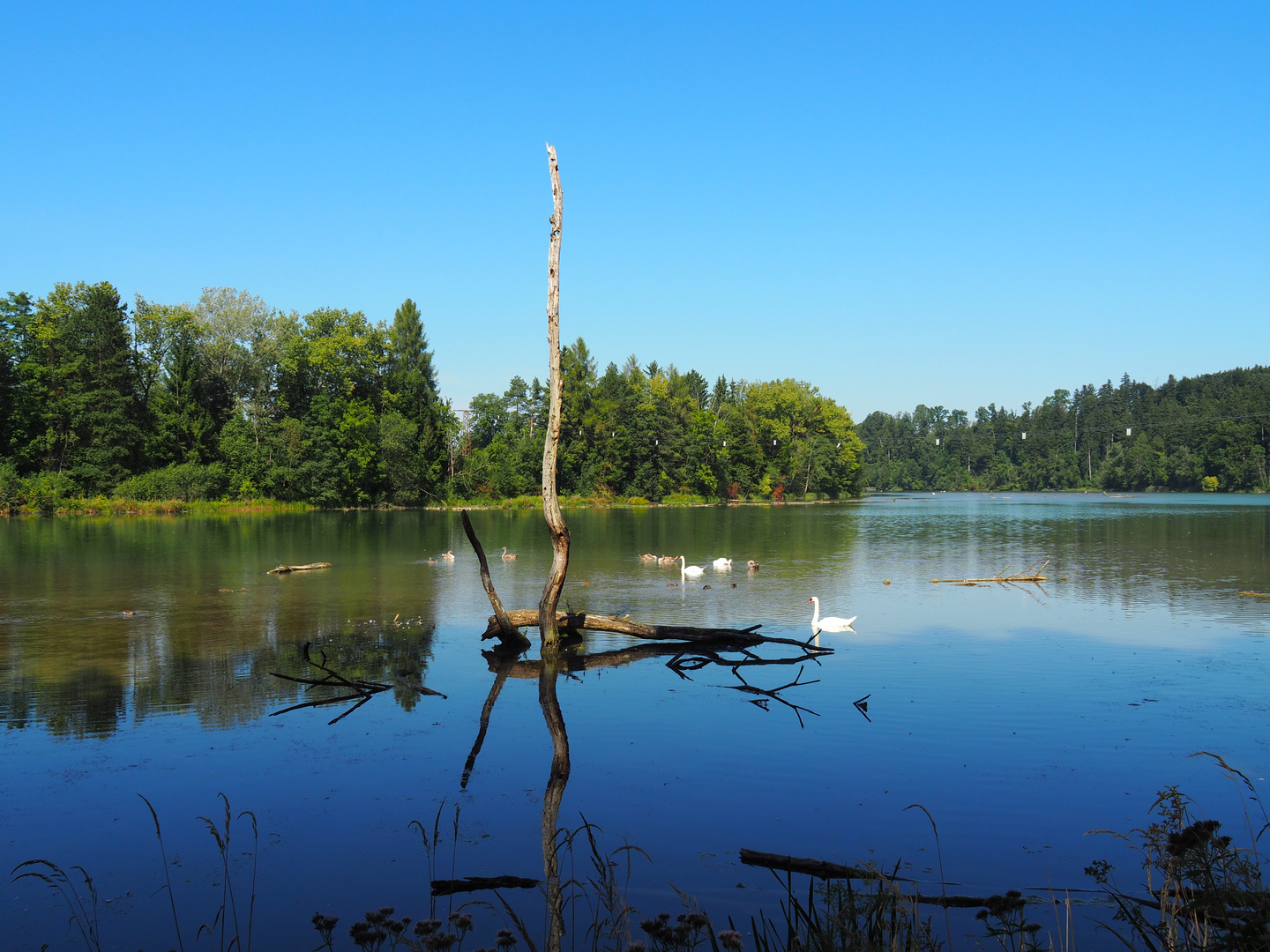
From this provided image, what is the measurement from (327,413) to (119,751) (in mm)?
64080

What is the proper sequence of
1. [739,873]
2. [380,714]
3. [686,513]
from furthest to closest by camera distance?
[686,513]
[380,714]
[739,873]

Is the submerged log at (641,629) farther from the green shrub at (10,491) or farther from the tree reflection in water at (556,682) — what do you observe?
the green shrub at (10,491)

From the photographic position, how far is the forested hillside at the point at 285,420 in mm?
60312

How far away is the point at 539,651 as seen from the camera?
14641 mm

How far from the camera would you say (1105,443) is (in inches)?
5955

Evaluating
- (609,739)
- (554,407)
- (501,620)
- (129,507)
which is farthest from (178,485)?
(609,739)

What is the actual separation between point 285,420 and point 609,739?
63715 mm

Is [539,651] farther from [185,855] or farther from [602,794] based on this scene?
[185,855]

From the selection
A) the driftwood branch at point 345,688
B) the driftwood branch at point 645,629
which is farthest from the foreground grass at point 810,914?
the driftwood branch at point 645,629

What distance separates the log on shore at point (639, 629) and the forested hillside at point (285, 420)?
2120 inches

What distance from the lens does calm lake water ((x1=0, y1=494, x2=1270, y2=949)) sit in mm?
5977

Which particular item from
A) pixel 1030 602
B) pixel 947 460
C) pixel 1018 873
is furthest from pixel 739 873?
pixel 947 460

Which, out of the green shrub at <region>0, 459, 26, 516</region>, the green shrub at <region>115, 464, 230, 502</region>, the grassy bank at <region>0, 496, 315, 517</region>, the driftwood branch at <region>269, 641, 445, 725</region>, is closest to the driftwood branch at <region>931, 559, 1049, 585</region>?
the driftwood branch at <region>269, 641, 445, 725</region>

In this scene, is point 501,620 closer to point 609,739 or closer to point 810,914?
point 609,739
